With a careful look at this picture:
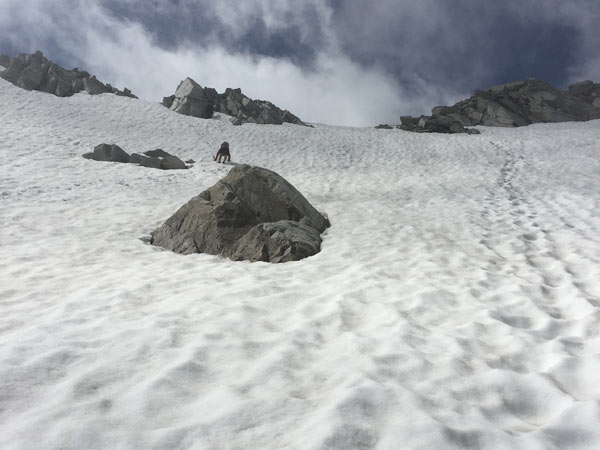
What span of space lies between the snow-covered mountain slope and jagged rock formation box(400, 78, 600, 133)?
30.0 metres

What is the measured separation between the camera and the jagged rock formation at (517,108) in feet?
128

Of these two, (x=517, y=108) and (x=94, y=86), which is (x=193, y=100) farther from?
(x=517, y=108)

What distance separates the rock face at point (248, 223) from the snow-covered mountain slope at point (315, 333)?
1.57 feet

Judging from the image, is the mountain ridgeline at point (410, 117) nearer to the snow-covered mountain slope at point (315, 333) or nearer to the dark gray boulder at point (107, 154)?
the dark gray boulder at point (107, 154)

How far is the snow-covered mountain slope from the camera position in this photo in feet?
7.70

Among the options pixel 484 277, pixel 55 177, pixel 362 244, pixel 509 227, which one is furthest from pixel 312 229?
pixel 55 177

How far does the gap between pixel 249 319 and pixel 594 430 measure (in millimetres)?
3053

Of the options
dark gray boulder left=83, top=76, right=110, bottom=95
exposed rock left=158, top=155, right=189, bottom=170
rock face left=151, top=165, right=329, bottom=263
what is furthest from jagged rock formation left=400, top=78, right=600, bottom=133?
dark gray boulder left=83, top=76, right=110, bottom=95

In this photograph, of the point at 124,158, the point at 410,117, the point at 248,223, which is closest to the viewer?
the point at 248,223

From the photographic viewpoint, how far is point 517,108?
43031 millimetres

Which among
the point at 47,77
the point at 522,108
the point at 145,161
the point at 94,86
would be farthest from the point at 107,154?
the point at 522,108

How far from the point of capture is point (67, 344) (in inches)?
132

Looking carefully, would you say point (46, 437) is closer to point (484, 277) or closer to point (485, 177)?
point (484, 277)

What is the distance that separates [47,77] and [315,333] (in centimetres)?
4182
